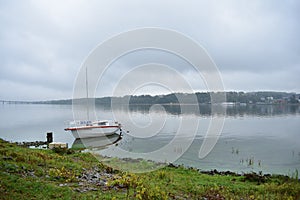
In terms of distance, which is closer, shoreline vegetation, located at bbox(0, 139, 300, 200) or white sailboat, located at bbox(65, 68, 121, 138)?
shoreline vegetation, located at bbox(0, 139, 300, 200)

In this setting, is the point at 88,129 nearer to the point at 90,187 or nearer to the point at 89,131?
the point at 89,131

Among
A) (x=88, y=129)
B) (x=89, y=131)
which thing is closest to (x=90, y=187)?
(x=88, y=129)

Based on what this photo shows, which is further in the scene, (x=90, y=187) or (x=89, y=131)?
(x=89, y=131)

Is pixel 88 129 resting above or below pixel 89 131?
above

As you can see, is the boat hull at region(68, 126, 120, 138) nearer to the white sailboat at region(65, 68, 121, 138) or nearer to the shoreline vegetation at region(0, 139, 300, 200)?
the white sailboat at region(65, 68, 121, 138)

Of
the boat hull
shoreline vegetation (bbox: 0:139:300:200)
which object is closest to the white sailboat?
the boat hull

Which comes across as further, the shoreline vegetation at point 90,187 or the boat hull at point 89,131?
the boat hull at point 89,131

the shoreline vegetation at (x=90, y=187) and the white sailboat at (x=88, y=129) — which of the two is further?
the white sailboat at (x=88, y=129)

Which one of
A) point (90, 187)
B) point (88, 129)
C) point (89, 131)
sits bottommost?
point (89, 131)

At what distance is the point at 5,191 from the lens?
6.31m

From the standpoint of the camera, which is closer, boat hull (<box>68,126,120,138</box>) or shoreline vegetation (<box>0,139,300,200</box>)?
shoreline vegetation (<box>0,139,300,200</box>)

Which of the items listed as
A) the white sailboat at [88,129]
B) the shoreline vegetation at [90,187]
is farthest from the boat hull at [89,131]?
the shoreline vegetation at [90,187]

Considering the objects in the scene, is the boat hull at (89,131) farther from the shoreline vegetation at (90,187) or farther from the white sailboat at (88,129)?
the shoreline vegetation at (90,187)

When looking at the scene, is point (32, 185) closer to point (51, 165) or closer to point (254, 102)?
point (51, 165)
